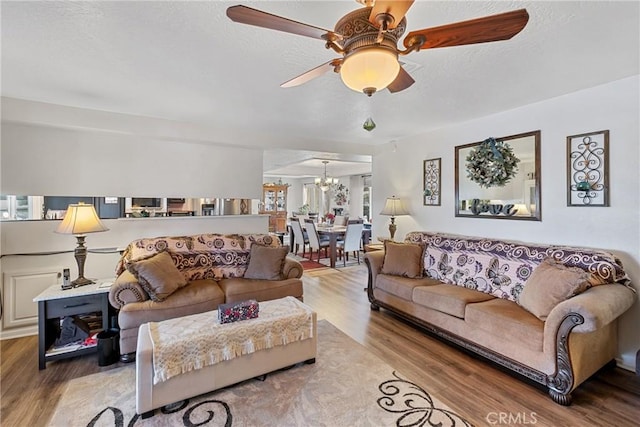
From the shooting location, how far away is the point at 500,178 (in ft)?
11.3

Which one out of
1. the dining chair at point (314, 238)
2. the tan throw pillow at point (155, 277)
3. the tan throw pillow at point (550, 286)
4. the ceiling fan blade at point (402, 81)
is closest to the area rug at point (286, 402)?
the tan throw pillow at point (155, 277)

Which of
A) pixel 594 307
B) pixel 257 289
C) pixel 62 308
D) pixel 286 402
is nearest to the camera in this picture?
pixel 594 307

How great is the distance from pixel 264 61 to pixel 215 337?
6.58ft

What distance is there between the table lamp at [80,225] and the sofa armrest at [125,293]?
0.43m

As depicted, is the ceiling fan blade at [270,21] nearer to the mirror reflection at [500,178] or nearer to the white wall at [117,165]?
the mirror reflection at [500,178]

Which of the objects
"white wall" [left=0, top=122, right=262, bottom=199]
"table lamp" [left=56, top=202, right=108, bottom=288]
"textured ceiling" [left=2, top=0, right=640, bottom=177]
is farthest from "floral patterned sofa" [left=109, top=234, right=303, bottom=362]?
"textured ceiling" [left=2, top=0, right=640, bottom=177]

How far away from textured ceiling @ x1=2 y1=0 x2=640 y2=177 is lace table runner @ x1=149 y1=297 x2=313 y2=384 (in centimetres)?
194

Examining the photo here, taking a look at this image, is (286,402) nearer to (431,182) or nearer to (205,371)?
(205,371)

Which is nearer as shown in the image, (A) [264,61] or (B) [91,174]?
(A) [264,61]

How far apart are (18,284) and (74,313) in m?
1.13

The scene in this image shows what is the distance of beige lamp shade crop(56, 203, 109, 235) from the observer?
8.89 ft

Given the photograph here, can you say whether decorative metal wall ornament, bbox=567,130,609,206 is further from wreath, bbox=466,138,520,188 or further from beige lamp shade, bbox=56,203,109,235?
beige lamp shade, bbox=56,203,109,235

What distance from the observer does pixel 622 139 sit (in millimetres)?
2535

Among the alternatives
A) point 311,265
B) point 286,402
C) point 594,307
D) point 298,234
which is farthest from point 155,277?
point 298,234
